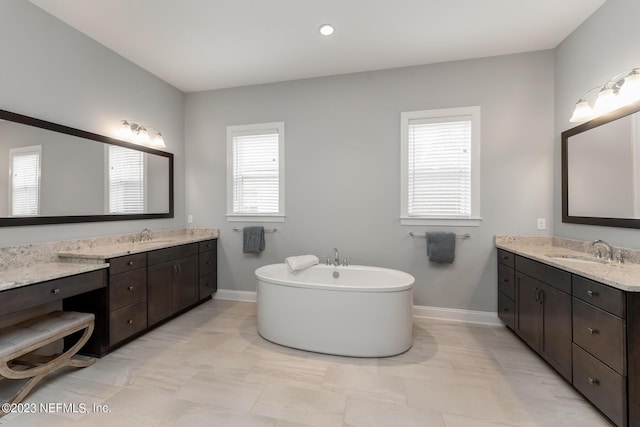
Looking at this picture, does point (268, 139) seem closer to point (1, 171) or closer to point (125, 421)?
point (1, 171)

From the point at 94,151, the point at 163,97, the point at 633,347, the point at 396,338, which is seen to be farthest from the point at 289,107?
the point at 633,347

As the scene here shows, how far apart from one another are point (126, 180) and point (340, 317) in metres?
2.74

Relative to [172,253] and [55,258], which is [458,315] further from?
[55,258]

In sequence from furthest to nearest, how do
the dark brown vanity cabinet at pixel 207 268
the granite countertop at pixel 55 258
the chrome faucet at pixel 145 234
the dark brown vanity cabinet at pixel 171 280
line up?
the dark brown vanity cabinet at pixel 207 268
the chrome faucet at pixel 145 234
the dark brown vanity cabinet at pixel 171 280
the granite countertop at pixel 55 258

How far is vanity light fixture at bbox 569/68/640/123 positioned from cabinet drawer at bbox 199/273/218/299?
4.12 meters

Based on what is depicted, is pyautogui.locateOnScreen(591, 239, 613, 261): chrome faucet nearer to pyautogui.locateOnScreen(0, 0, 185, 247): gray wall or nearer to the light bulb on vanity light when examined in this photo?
the light bulb on vanity light

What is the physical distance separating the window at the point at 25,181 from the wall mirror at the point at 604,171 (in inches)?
177

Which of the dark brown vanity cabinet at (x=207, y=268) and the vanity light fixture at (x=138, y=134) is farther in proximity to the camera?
the dark brown vanity cabinet at (x=207, y=268)

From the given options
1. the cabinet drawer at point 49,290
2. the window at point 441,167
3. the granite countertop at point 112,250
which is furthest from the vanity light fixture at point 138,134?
the window at point 441,167

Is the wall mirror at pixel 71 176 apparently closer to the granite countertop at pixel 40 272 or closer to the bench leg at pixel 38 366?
the granite countertop at pixel 40 272

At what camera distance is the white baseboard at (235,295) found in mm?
3693

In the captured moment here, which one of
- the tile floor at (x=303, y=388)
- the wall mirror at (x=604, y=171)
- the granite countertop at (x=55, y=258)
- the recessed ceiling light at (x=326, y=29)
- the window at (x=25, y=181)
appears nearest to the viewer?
the tile floor at (x=303, y=388)

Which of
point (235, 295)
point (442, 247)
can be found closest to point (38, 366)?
point (235, 295)

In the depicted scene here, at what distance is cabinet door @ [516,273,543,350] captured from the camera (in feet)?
7.28
